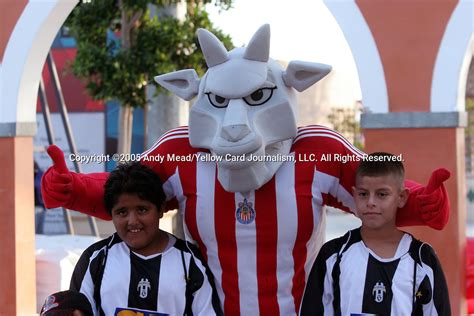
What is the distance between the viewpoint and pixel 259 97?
2.94 m

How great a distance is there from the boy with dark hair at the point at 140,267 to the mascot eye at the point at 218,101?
370 mm

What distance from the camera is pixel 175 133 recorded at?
3188 mm

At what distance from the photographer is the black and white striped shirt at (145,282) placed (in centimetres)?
276

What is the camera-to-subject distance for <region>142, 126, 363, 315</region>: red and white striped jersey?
2949 mm

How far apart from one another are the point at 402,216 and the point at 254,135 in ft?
2.12

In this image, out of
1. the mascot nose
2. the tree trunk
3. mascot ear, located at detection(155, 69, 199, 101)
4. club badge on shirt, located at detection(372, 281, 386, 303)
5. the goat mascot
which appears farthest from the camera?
the tree trunk

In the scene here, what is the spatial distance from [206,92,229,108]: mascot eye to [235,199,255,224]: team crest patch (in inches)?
15.0

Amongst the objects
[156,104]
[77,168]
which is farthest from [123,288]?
[156,104]

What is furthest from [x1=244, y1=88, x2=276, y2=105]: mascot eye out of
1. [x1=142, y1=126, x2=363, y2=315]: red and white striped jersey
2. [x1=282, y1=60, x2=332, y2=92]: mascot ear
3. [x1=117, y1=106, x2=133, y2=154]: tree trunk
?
[x1=117, y1=106, x2=133, y2=154]: tree trunk

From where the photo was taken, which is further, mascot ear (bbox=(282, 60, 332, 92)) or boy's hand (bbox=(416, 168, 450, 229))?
mascot ear (bbox=(282, 60, 332, 92))

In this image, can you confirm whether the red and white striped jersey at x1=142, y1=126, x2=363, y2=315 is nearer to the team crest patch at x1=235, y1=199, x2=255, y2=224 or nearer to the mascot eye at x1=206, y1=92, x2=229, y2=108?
the team crest patch at x1=235, y1=199, x2=255, y2=224

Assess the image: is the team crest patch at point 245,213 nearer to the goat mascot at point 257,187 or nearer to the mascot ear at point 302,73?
the goat mascot at point 257,187

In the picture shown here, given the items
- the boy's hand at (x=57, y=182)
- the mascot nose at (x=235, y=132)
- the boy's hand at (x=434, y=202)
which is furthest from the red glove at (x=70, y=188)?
the boy's hand at (x=434, y=202)

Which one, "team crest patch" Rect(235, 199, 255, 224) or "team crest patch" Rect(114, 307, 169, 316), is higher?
"team crest patch" Rect(235, 199, 255, 224)
